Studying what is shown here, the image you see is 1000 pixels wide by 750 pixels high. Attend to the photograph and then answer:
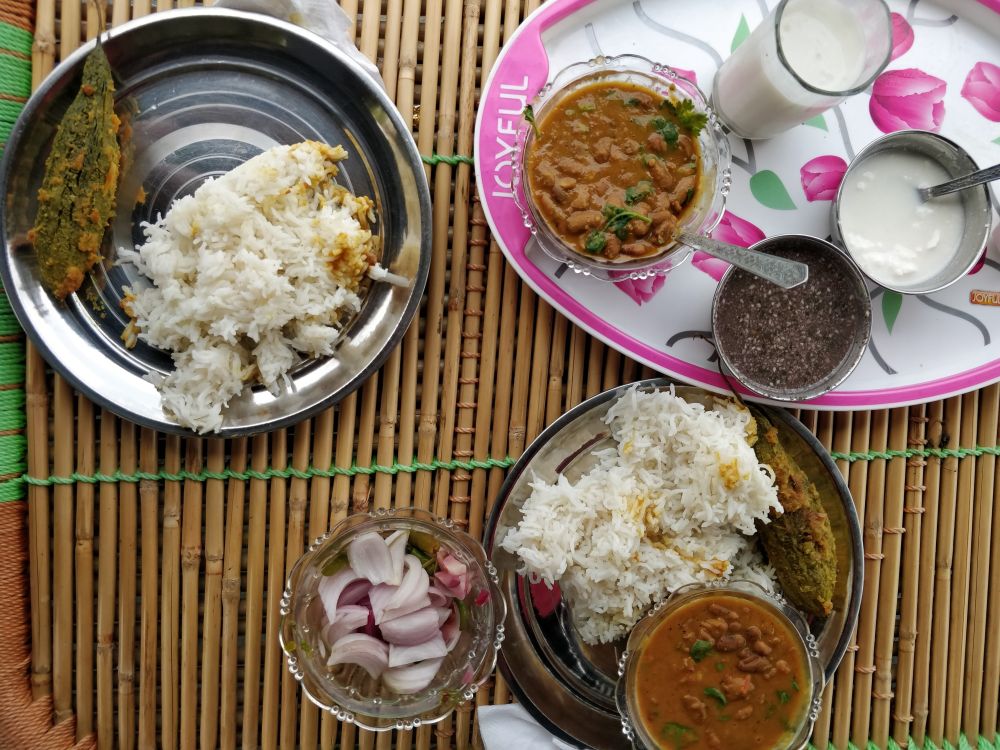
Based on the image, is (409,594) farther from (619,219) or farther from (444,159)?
(444,159)

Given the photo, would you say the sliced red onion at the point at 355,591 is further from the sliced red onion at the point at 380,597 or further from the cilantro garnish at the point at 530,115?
the cilantro garnish at the point at 530,115

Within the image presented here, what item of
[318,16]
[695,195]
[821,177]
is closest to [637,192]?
[695,195]

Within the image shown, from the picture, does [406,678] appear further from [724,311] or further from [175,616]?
[724,311]

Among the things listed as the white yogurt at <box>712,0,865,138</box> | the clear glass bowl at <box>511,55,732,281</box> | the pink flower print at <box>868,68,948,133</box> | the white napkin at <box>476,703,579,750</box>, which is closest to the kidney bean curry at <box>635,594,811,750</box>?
the white napkin at <box>476,703,579,750</box>

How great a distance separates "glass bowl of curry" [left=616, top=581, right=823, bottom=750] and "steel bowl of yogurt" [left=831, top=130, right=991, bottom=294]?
116cm

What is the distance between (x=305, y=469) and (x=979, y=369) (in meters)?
2.33

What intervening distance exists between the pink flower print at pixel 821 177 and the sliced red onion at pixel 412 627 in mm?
1837

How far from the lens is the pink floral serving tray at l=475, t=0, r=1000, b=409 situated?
94.3 inches

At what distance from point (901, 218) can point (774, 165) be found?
443 mm

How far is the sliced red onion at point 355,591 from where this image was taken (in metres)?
2.16

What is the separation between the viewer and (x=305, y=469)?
96.6 inches

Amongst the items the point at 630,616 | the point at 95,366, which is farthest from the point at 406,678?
the point at 95,366

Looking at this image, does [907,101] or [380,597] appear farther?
[907,101]

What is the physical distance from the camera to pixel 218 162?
7.72ft
